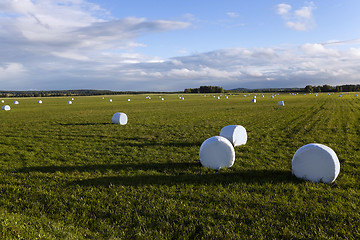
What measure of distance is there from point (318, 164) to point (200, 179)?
4.24m

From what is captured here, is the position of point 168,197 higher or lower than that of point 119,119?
lower

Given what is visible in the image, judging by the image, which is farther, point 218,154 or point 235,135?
point 235,135

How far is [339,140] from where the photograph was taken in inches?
574

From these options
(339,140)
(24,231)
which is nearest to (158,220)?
(24,231)

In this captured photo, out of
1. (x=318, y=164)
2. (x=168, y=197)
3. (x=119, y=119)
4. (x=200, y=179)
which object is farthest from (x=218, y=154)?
(x=119, y=119)

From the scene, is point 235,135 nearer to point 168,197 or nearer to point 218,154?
point 218,154

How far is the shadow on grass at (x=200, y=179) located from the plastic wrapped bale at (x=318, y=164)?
47 centimetres

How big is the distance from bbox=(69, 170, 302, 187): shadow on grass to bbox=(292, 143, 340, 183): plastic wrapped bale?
47 cm

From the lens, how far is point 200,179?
8.38 m

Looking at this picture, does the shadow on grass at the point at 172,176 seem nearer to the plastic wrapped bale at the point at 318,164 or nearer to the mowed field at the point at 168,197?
the mowed field at the point at 168,197

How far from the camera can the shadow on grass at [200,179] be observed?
26.5 feet

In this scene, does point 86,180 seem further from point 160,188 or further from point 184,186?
point 184,186

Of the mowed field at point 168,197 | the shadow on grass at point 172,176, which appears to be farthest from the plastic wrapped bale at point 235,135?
the shadow on grass at point 172,176

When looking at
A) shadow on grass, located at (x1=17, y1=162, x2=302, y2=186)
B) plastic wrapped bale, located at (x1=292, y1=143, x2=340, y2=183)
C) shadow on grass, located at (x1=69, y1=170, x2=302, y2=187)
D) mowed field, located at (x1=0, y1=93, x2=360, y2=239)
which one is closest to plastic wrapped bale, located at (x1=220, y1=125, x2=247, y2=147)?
mowed field, located at (x1=0, y1=93, x2=360, y2=239)
